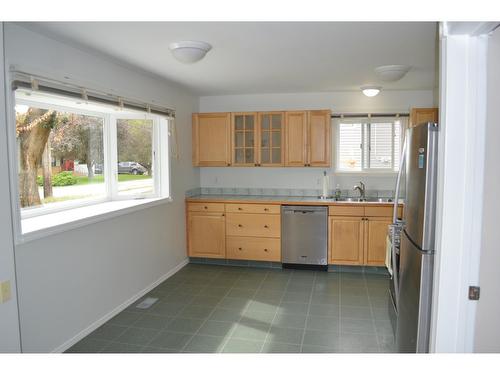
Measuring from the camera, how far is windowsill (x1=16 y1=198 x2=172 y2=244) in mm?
2721

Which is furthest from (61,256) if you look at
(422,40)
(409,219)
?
(422,40)

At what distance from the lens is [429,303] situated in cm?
212

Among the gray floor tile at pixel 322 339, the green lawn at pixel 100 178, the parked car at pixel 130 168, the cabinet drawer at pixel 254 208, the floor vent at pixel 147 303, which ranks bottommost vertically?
the gray floor tile at pixel 322 339

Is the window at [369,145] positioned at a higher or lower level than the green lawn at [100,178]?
higher

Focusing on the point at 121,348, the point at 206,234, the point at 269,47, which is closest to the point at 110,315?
the point at 121,348

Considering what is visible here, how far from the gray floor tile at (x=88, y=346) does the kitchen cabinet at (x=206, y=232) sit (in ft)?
7.42

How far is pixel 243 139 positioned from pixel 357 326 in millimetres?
2940

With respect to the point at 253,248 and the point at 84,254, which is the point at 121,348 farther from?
the point at 253,248

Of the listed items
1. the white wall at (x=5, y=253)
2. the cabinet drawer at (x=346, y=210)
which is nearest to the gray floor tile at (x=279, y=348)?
the white wall at (x=5, y=253)

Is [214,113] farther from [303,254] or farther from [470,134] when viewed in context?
[470,134]

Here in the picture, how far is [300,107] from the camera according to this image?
5.47 meters

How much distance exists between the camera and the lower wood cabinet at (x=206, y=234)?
522 centimetres

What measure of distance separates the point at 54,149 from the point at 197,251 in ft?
8.21

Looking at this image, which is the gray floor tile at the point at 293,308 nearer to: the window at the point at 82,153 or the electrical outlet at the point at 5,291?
the window at the point at 82,153
